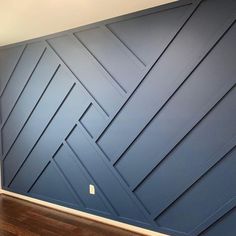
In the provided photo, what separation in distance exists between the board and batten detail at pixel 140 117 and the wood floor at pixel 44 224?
0.48 feet

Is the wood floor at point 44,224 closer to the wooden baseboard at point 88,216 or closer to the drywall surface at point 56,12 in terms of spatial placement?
the wooden baseboard at point 88,216

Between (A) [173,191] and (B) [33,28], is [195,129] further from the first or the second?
(B) [33,28]

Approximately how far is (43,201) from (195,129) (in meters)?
2.27

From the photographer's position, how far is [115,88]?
2.62 meters

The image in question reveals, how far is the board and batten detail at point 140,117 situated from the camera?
6.91ft

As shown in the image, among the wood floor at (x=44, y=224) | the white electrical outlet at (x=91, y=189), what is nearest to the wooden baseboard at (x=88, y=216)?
the wood floor at (x=44, y=224)

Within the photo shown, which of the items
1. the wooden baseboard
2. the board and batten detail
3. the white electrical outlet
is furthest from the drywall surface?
the wooden baseboard

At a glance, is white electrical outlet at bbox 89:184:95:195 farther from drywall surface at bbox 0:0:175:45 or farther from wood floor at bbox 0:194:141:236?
drywall surface at bbox 0:0:175:45

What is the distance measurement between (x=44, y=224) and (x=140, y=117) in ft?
5.35

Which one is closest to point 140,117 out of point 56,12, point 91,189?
point 91,189

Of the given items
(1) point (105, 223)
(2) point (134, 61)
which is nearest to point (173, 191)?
(1) point (105, 223)

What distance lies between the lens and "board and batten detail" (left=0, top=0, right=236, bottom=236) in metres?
2.11

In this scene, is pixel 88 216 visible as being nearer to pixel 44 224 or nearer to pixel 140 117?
pixel 44 224

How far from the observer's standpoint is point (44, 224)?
2811 millimetres
